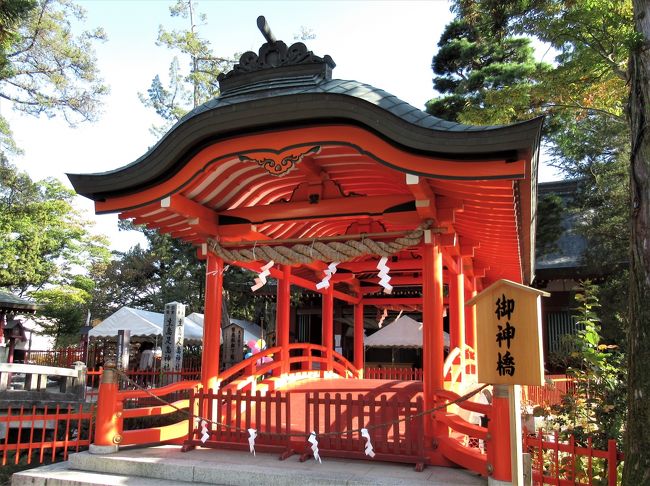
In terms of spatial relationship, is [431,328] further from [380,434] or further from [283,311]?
[283,311]

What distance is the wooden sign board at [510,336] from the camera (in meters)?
3.92

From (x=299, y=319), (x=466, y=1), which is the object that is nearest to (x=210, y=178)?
(x=466, y=1)

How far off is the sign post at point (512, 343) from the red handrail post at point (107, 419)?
4345 mm

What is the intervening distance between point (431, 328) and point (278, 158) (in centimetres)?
261

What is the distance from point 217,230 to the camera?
745 centimetres

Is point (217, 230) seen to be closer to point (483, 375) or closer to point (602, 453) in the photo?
point (483, 375)

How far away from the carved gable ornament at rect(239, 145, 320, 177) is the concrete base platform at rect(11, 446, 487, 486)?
320cm

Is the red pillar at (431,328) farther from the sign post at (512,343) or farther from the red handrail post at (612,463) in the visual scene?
the red handrail post at (612,463)

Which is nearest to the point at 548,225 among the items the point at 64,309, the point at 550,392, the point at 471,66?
the point at 471,66

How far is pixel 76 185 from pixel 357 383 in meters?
5.32

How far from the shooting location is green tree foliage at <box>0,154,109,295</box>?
25297 millimetres

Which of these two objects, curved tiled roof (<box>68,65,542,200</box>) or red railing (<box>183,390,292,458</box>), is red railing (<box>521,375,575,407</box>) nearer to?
red railing (<box>183,390,292,458</box>)

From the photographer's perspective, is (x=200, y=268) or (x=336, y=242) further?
(x=200, y=268)

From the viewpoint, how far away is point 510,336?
4.07 meters
